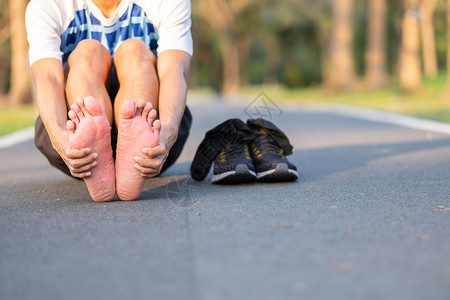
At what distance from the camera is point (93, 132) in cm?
322

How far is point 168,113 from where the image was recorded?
3.64 m

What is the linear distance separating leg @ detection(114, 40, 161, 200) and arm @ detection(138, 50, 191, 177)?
45mm

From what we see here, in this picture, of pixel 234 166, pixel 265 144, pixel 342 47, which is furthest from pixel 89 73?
pixel 342 47

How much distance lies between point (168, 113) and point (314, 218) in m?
1.06

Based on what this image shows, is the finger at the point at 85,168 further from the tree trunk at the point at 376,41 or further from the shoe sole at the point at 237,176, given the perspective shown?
the tree trunk at the point at 376,41

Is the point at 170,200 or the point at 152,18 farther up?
the point at 152,18

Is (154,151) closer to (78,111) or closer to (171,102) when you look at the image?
(78,111)

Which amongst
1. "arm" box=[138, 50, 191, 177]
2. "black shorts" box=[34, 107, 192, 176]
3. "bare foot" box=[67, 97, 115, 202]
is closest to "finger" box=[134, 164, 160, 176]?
"arm" box=[138, 50, 191, 177]

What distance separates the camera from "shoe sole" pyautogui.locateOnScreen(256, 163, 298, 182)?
4.05 m

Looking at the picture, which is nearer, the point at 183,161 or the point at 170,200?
the point at 170,200

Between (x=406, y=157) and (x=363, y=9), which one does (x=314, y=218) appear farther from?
(x=363, y=9)

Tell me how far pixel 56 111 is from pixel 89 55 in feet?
1.28

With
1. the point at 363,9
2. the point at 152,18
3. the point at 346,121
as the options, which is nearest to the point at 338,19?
the point at 363,9

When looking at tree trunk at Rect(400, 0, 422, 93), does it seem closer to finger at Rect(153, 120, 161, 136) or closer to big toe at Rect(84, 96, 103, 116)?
finger at Rect(153, 120, 161, 136)
